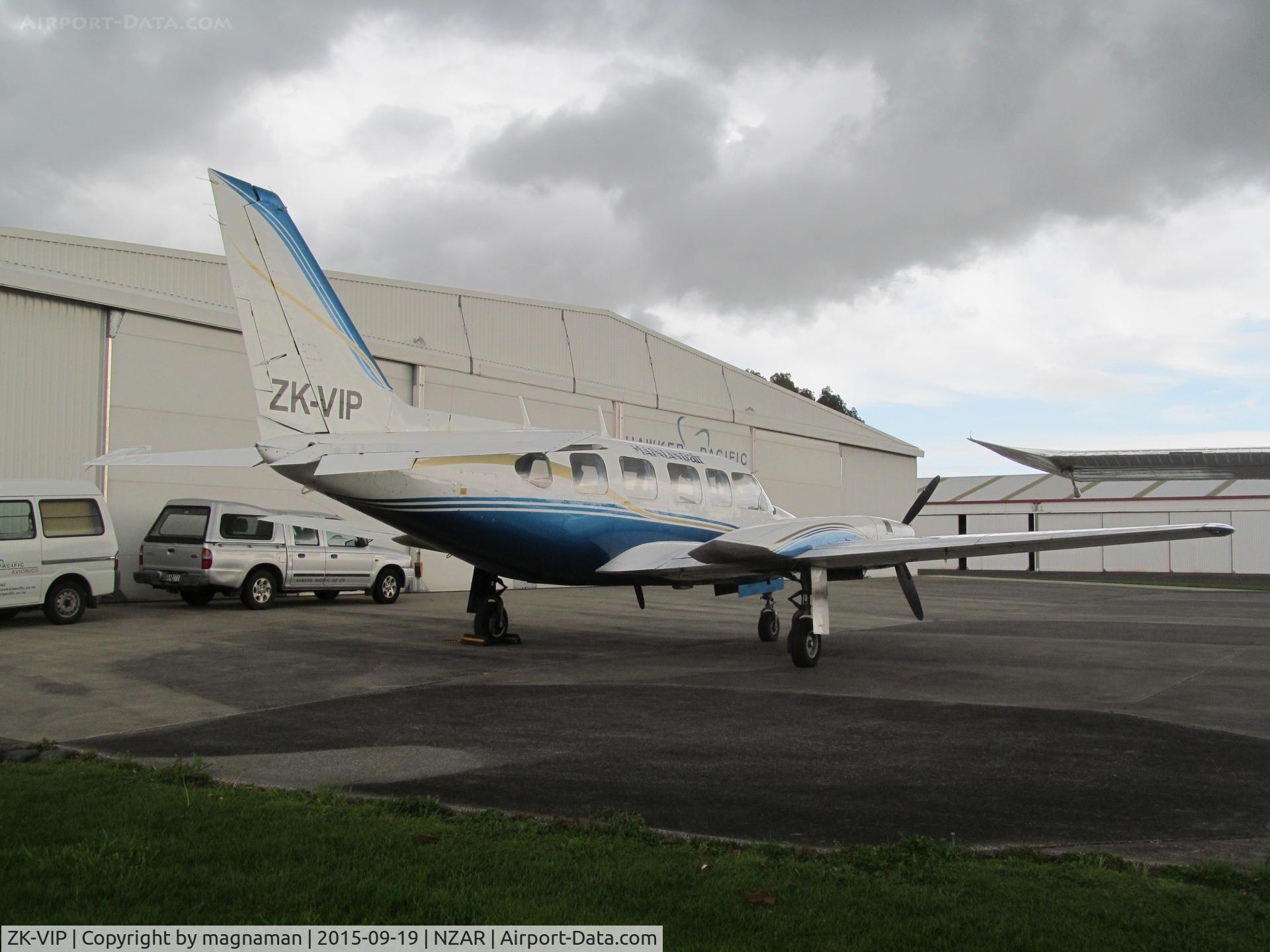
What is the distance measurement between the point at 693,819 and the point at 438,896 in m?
1.81

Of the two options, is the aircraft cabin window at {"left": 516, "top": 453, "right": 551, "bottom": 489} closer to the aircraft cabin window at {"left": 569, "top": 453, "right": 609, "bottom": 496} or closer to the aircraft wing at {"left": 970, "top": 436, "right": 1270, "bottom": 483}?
the aircraft cabin window at {"left": 569, "top": 453, "right": 609, "bottom": 496}

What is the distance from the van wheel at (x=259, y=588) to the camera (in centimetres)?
1928

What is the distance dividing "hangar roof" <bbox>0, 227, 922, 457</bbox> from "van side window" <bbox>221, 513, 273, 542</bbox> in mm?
5691

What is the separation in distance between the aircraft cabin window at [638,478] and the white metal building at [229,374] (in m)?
12.9

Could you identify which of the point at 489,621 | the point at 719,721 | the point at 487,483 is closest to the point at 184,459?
the point at 487,483

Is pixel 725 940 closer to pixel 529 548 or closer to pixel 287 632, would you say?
pixel 529 548

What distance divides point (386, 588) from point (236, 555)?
13.2 feet

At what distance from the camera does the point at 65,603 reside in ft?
52.3

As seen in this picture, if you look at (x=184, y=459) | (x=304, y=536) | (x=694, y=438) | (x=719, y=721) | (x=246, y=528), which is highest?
(x=694, y=438)

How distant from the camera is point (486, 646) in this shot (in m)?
14.0

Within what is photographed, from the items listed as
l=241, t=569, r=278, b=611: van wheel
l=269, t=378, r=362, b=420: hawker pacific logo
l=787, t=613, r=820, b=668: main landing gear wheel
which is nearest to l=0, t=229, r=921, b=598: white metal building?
l=241, t=569, r=278, b=611: van wheel

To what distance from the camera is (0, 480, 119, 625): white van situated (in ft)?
50.0

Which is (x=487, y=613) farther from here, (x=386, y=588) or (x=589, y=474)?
(x=386, y=588)

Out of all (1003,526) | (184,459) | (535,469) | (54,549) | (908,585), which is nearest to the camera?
(184,459)
